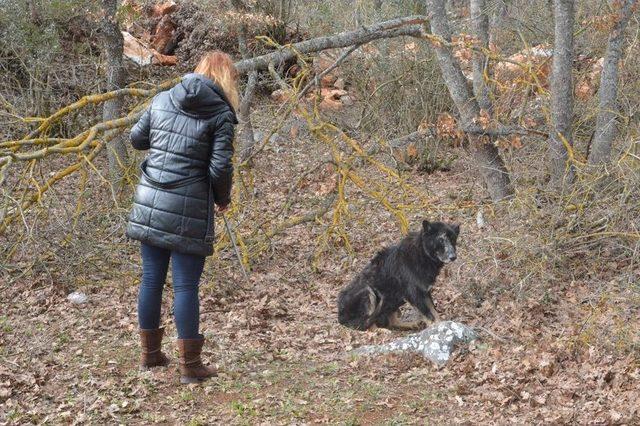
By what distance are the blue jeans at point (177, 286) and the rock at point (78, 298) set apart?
2.90 m

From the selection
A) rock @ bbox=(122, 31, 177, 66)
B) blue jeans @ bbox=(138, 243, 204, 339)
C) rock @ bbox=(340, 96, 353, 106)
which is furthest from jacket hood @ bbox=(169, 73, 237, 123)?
rock @ bbox=(122, 31, 177, 66)

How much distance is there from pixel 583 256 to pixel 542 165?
210cm

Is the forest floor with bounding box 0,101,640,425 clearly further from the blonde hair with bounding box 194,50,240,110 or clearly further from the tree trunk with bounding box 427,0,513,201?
the blonde hair with bounding box 194,50,240,110

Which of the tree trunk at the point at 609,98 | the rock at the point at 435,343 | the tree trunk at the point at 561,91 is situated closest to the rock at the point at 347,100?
the tree trunk at the point at 561,91

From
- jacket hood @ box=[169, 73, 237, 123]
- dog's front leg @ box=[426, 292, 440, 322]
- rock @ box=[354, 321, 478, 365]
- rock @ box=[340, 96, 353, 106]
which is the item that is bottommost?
dog's front leg @ box=[426, 292, 440, 322]

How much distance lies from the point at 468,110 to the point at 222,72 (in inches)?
247

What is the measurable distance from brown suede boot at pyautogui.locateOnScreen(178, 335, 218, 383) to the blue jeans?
0.05m

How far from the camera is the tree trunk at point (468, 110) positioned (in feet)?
35.5

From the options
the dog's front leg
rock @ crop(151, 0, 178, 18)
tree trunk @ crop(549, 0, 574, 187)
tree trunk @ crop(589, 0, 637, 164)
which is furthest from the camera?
rock @ crop(151, 0, 178, 18)

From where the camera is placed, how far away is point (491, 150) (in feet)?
36.1

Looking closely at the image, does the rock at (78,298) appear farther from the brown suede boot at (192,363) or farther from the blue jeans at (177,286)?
the brown suede boot at (192,363)

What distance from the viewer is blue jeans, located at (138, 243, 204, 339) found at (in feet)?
17.9

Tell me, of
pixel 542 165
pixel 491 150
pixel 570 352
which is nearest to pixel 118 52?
Result: pixel 491 150

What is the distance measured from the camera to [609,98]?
30.9 ft
